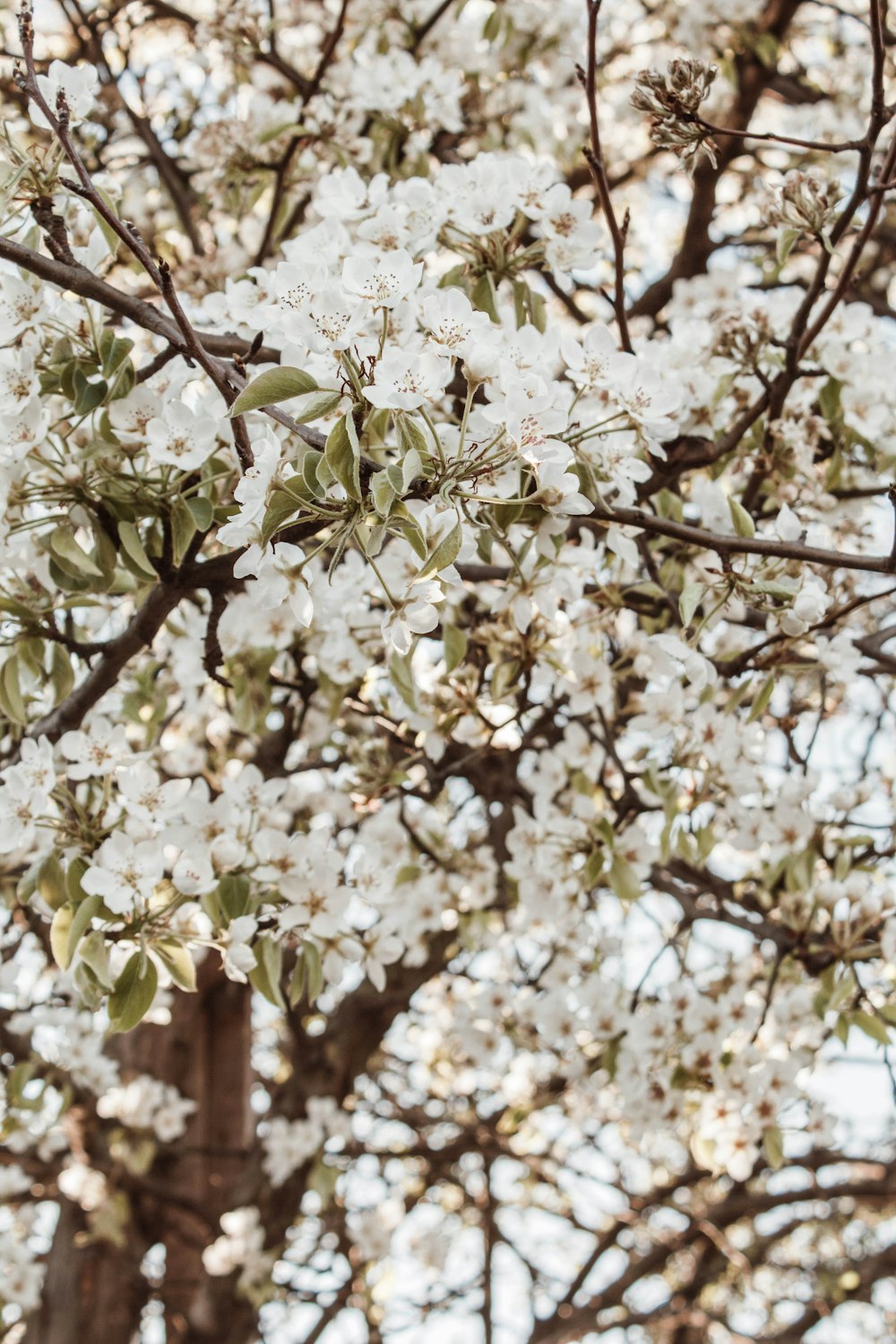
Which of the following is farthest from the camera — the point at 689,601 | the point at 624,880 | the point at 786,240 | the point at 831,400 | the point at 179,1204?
the point at 179,1204

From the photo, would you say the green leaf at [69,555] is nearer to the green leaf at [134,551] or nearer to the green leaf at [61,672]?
the green leaf at [134,551]

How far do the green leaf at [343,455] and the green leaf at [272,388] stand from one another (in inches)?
3.4

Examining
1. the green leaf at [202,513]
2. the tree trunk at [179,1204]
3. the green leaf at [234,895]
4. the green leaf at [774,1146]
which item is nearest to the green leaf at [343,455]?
the green leaf at [202,513]

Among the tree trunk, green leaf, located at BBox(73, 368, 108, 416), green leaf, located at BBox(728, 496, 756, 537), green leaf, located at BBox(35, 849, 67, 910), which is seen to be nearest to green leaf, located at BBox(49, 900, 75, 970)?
green leaf, located at BBox(35, 849, 67, 910)

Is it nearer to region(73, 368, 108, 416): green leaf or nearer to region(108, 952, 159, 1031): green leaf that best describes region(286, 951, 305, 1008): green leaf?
region(108, 952, 159, 1031): green leaf

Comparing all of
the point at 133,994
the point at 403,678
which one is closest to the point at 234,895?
the point at 133,994

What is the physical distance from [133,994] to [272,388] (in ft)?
2.49

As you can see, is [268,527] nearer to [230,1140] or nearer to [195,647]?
[195,647]

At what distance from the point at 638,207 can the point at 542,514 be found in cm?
386

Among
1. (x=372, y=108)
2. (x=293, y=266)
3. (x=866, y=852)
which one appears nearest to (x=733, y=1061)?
(x=866, y=852)

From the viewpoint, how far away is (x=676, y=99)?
1474 mm

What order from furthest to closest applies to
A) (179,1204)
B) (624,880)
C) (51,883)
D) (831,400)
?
(179,1204) < (831,400) < (624,880) < (51,883)

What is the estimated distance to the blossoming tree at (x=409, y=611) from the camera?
1399mm

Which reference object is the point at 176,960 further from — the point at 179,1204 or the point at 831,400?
the point at 179,1204
